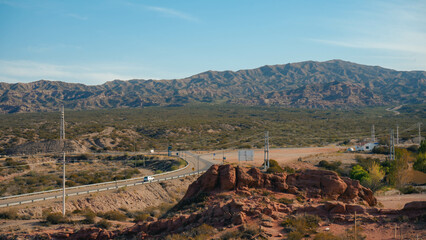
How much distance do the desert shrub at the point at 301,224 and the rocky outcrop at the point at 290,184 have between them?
493 centimetres

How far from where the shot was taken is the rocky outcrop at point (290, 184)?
22812 millimetres

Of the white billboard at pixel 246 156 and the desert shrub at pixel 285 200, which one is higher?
the desert shrub at pixel 285 200

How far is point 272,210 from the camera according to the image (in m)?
19.1

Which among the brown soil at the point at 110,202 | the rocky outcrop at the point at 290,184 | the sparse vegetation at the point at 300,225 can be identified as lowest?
the brown soil at the point at 110,202

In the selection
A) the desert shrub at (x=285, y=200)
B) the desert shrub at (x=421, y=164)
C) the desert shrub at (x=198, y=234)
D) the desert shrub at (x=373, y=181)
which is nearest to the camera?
the desert shrub at (x=198, y=234)

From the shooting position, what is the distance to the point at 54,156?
73.3 meters

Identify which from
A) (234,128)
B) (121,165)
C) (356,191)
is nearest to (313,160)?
(121,165)

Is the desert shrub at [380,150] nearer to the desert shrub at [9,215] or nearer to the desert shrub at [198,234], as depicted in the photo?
the desert shrub at [198,234]

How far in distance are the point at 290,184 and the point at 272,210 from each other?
5444mm

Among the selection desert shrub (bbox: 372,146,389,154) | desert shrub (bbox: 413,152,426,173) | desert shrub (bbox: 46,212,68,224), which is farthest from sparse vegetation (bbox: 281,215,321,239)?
desert shrub (bbox: 372,146,389,154)

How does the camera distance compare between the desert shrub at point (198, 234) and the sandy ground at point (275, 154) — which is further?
the sandy ground at point (275, 154)

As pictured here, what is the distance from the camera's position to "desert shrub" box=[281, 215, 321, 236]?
1681cm

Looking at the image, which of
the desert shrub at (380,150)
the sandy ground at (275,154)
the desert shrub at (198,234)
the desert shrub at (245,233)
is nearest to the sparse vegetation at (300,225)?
the desert shrub at (245,233)

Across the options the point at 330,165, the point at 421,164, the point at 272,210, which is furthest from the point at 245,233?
the point at 330,165
